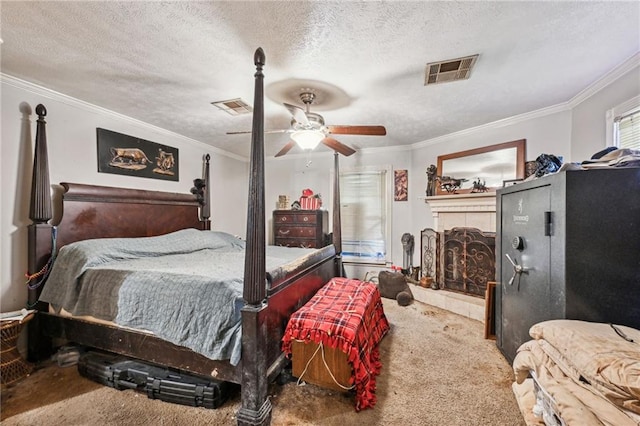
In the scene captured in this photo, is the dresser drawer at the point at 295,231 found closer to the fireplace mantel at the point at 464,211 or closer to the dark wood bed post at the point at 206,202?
the dark wood bed post at the point at 206,202

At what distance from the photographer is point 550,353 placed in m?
1.27

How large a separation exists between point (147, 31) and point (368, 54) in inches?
56.3

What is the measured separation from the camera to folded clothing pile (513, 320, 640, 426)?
90cm

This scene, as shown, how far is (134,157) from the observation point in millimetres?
3109

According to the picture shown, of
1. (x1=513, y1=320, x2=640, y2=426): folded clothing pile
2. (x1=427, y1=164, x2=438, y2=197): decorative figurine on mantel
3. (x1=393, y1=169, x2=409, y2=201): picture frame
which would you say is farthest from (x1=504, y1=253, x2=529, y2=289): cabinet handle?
(x1=393, y1=169, x2=409, y2=201): picture frame

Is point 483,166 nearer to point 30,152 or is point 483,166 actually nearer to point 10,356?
point 30,152

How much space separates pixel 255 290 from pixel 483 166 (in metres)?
3.34

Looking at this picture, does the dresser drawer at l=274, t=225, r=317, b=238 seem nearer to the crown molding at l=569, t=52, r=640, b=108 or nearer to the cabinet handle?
the cabinet handle

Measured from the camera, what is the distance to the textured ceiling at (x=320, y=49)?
145 cm

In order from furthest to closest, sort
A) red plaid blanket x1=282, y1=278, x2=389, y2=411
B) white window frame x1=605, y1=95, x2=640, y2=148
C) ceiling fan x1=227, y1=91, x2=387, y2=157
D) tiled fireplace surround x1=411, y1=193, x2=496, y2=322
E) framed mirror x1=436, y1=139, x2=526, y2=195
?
tiled fireplace surround x1=411, y1=193, x2=496, y2=322 → framed mirror x1=436, y1=139, x2=526, y2=195 → ceiling fan x1=227, y1=91, x2=387, y2=157 → white window frame x1=605, y1=95, x2=640, y2=148 → red plaid blanket x1=282, y1=278, x2=389, y2=411

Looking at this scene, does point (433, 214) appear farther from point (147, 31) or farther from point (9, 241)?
point (9, 241)

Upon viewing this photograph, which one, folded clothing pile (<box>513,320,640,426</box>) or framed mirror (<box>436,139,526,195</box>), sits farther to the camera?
framed mirror (<box>436,139,526,195</box>)

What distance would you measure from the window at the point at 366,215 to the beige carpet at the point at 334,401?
2.29 metres

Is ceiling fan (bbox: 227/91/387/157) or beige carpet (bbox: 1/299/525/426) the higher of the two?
ceiling fan (bbox: 227/91/387/157)
